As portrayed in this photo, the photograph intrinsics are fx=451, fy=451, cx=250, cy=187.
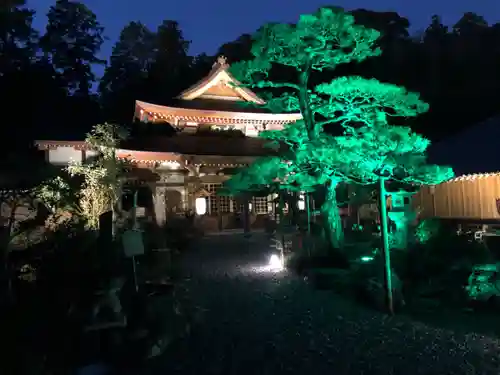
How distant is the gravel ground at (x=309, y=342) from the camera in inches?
184

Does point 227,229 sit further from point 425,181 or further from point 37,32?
point 37,32

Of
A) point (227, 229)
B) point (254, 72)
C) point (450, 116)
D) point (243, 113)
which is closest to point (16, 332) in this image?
point (254, 72)

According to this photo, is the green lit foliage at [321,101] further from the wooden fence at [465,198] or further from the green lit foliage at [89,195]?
the green lit foliage at [89,195]

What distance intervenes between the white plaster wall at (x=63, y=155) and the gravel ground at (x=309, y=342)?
13.6 metres

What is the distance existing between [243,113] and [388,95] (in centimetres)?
1179

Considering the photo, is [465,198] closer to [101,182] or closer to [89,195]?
[101,182]

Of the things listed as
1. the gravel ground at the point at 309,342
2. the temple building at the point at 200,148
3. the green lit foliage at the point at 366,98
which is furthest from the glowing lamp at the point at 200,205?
the gravel ground at the point at 309,342

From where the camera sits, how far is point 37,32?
32281 mm

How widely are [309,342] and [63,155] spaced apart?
17.0 metres

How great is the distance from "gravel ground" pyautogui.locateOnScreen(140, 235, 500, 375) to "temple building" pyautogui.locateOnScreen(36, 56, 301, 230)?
1173 centimetres

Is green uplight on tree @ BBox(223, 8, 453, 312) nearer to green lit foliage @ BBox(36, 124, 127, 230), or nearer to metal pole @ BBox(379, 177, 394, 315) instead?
metal pole @ BBox(379, 177, 394, 315)

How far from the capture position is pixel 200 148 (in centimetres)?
2053

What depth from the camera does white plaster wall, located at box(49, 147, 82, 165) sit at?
19.5m

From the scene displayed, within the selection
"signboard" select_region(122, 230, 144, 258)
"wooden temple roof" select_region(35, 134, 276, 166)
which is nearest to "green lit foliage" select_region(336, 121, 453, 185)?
"signboard" select_region(122, 230, 144, 258)
